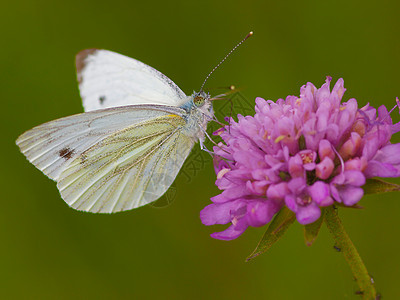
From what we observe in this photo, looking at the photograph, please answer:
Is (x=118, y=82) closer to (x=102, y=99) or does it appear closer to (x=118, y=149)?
(x=102, y=99)

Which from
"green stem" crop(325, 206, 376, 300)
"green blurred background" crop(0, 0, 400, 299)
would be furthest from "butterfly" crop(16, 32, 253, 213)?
"green stem" crop(325, 206, 376, 300)

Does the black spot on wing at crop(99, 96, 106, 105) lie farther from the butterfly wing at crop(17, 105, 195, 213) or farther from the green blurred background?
the green blurred background

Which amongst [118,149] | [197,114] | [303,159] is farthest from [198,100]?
[303,159]

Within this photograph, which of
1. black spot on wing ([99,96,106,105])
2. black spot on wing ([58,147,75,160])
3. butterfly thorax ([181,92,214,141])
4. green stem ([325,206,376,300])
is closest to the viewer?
green stem ([325,206,376,300])

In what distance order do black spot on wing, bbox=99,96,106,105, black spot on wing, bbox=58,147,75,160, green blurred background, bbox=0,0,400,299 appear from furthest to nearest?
green blurred background, bbox=0,0,400,299 → black spot on wing, bbox=99,96,106,105 → black spot on wing, bbox=58,147,75,160

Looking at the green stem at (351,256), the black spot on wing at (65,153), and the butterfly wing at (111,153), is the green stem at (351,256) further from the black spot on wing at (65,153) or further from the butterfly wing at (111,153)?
the black spot on wing at (65,153)

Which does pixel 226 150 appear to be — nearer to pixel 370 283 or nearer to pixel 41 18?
pixel 370 283

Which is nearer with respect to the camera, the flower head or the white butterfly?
the flower head

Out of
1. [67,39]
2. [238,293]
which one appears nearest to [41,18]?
[67,39]
